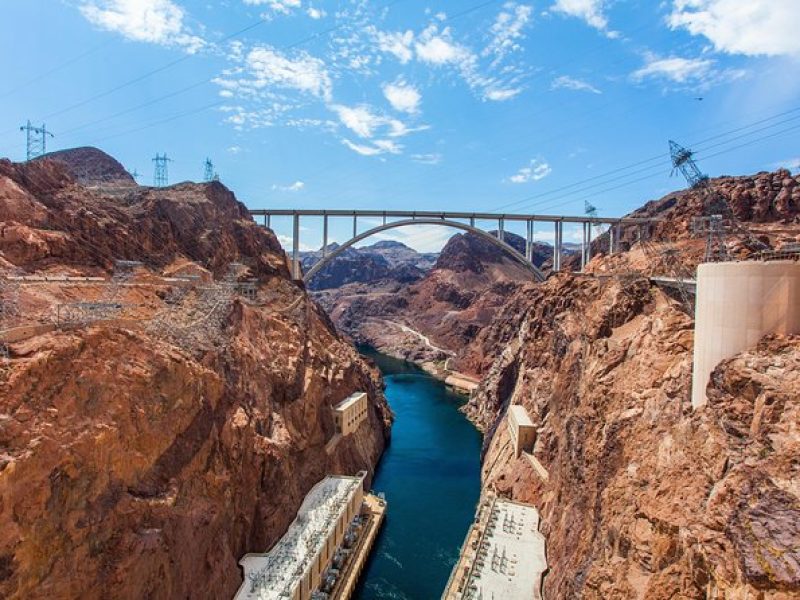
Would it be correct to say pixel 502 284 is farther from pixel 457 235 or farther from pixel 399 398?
pixel 399 398

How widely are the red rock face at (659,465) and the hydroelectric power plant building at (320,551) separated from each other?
37.4 ft

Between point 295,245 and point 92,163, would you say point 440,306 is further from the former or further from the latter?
point 92,163

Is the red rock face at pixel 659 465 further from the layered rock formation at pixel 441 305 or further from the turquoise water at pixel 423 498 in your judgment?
the layered rock formation at pixel 441 305

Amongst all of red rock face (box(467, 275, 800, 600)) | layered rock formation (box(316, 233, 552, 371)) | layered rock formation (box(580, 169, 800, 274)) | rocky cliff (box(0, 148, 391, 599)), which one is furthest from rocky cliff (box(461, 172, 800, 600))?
layered rock formation (box(316, 233, 552, 371))

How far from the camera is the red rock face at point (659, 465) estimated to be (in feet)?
38.6

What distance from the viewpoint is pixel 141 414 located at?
2159 centimetres

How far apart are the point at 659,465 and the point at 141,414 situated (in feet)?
69.3

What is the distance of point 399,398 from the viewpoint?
258 ft

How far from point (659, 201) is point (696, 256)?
70.8 meters

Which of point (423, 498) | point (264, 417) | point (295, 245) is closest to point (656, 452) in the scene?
point (264, 417)

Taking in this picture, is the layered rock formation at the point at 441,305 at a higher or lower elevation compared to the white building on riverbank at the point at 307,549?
higher

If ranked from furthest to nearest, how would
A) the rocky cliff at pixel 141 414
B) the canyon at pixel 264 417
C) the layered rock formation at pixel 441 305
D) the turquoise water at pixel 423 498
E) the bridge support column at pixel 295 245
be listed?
the layered rock formation at pixel 441 305 < the bridge support column at pixel 295 245 < the turquoise water at pixel 423 498 < the rocky cliff at pixel 141 414 < the canyon at pixel 264 417

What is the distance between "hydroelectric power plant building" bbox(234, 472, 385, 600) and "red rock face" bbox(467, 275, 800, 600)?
37.4 ft

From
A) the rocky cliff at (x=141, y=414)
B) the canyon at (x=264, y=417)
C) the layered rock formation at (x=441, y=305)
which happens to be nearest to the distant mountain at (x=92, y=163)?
the canyon at (x=264, y=417)
